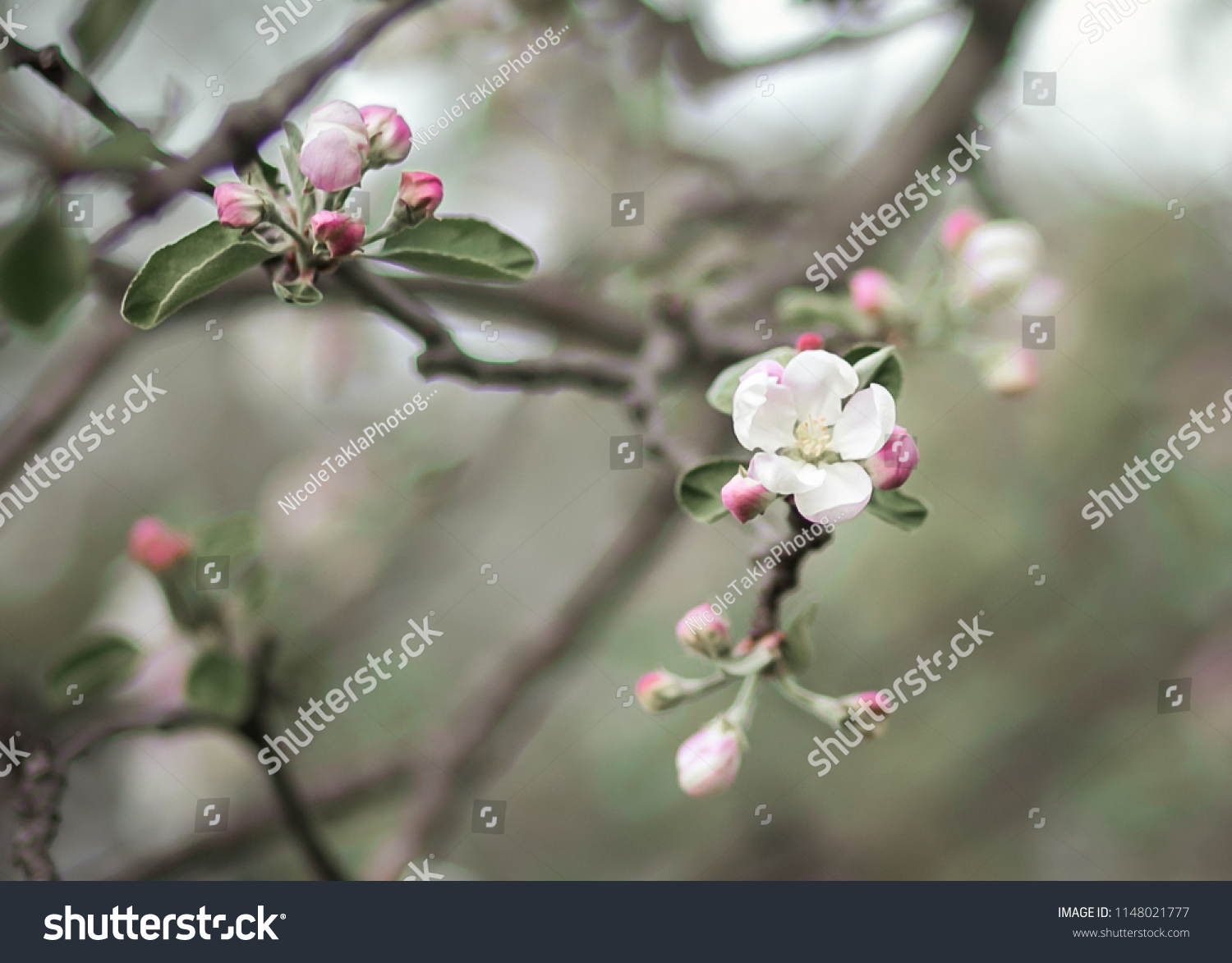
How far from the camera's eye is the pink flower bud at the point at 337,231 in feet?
1.82

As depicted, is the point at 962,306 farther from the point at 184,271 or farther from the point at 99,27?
the point at 99,27

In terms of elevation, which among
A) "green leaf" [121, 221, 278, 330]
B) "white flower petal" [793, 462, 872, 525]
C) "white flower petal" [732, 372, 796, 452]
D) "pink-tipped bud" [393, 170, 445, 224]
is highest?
"green leaf" [121, 221, 278, 330]

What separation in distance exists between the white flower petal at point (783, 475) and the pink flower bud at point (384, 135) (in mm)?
337

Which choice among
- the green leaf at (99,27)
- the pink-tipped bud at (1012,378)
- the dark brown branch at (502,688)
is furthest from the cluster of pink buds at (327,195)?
the dark brown branch at (502,688)

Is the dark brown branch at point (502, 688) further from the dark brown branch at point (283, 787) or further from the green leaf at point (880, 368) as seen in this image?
the green leaf at point (880, 368)

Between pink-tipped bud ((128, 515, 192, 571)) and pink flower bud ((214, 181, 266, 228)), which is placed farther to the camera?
pink-tipped bud ((128, 515, 192, 571))

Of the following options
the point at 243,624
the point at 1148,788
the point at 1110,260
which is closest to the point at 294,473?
the point at 243,624

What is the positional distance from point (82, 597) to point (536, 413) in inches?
41.4

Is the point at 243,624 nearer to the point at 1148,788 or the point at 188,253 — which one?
the point at 188,253

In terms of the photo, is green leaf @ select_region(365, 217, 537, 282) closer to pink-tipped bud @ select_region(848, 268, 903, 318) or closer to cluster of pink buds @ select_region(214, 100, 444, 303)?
cluster of pink buds @ select_region(214, 100, 444, 303)

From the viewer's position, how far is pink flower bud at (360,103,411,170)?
0.64 metres

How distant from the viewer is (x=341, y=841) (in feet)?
6.51

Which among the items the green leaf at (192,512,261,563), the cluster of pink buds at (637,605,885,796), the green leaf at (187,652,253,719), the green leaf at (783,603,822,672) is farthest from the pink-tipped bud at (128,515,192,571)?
the green leaf at (783,603,822,672)

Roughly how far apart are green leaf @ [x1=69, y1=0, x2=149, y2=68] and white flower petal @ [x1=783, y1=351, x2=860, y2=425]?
779 millimetres
